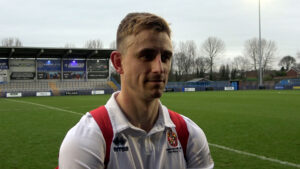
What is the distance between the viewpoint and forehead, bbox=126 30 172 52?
5.31 ft

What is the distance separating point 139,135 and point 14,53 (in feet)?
156

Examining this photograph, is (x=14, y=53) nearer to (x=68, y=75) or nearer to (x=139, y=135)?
(x=68, y=75)

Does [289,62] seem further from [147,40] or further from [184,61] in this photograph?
[147,40]

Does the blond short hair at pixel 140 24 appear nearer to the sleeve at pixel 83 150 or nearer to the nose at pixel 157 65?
the nose at pixel 157 65

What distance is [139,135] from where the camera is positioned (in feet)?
5.55

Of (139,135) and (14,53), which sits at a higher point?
(14,53)

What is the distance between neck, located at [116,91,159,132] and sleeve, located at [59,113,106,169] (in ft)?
0.81

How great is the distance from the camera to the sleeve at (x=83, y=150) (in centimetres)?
152

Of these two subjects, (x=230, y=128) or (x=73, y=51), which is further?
(x=73, y=51)

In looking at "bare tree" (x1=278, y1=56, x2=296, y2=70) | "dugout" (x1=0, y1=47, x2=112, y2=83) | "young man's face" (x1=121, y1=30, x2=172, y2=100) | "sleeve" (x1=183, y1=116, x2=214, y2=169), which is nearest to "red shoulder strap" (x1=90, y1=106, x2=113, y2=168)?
"young man's face" (x1=121, y1=30, x2=172, y2=100)

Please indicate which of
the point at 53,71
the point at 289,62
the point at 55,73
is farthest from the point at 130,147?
the point at 289,62

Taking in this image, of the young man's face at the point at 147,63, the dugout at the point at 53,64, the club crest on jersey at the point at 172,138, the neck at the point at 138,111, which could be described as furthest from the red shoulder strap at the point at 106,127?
the dugout at the point at 53,64

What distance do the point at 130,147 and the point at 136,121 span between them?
161 mm

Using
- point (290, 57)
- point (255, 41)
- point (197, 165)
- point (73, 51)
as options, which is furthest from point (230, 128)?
point (290, 57)
